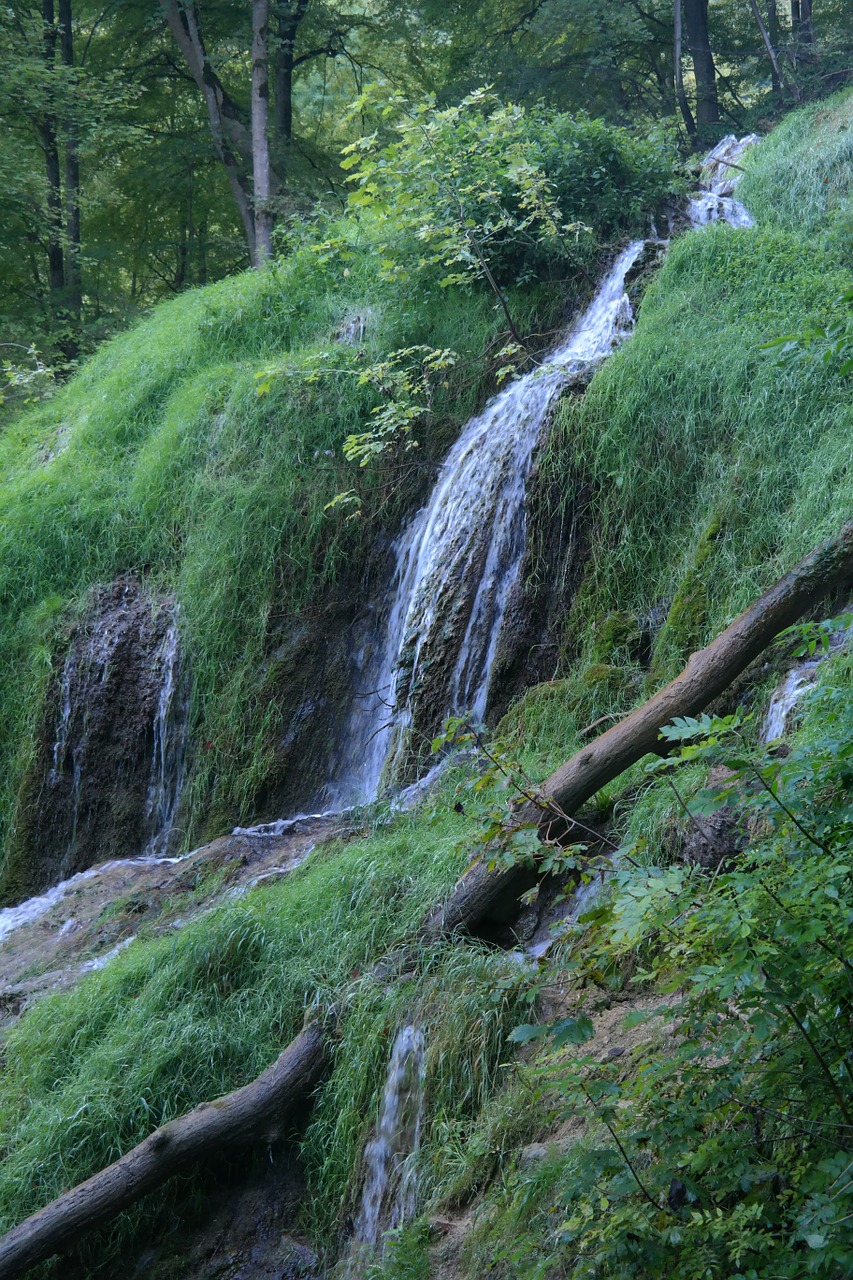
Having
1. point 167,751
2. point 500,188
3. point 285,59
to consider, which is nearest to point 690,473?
point 500,188

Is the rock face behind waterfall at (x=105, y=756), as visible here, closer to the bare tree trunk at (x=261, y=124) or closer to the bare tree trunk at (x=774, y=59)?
the bare tree trunk at (x=261, y=124)

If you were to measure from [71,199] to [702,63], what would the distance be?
28.5ft

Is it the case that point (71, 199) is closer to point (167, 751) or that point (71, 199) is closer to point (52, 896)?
point (167, 751)

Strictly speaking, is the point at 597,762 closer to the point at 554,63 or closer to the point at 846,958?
the point at 846,958

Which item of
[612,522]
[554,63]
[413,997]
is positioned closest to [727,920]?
[413,997]

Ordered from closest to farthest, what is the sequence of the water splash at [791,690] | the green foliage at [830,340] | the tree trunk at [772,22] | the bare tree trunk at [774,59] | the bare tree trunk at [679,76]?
the green foliage at [830,340], the water splash at [791,690], the bare tree trunk at [774,59], the bare tree trunk at [679,76], the tree trunk at [772,22]

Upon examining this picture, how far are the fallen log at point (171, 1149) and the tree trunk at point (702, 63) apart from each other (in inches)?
541

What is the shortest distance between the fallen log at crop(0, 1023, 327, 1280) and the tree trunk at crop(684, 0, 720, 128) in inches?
541

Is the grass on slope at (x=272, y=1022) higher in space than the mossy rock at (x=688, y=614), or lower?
lower

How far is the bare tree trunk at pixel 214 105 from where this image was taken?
46.3ft

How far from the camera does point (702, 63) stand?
1469 cm

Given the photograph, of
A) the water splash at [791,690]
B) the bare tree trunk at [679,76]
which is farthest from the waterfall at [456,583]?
the bare tree trunk at [679,76]

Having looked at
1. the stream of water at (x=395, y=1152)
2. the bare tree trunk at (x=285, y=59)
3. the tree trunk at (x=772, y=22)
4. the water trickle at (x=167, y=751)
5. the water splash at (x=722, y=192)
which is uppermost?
the bare tree trunk at (x=285, y=59)

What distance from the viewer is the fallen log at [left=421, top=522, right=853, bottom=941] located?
462 centimetres
